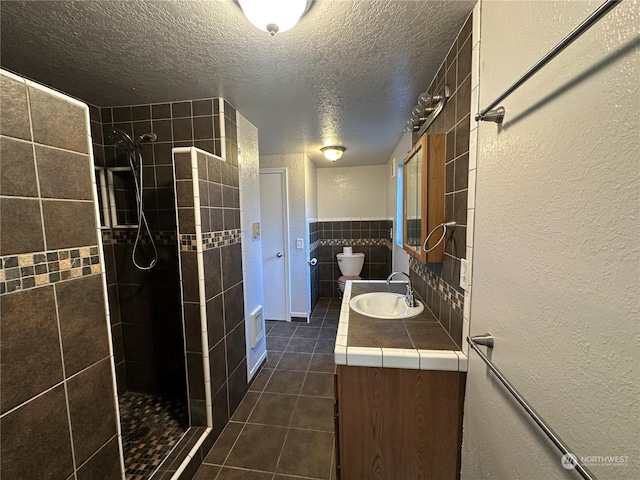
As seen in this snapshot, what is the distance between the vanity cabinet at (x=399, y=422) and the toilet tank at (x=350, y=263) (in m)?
2.80

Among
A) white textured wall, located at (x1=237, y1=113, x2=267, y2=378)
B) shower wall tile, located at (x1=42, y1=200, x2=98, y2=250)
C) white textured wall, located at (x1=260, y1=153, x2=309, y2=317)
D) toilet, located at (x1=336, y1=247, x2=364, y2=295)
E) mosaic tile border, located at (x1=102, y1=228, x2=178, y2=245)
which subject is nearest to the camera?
shower wall tile, located at (x1=42, y1=200, x2=98, y2=250)

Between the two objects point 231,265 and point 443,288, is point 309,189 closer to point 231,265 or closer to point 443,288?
point 231,265

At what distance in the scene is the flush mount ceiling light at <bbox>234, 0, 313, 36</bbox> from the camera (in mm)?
914

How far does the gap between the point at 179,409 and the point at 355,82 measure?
2618mm

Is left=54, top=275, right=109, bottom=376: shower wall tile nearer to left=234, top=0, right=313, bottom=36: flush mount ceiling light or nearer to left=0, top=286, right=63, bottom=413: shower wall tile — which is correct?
left=0, top=286, right=63, bottom=413: shower wall tile

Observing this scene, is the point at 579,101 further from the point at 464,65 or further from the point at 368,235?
the point at 368,235

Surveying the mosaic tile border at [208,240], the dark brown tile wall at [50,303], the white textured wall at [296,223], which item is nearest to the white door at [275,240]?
the white textured wall at [296,223]

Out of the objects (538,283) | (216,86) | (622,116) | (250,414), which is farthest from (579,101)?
(250,414)

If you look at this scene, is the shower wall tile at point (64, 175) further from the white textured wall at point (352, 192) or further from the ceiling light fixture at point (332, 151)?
the white textured wall at point (352, 192)

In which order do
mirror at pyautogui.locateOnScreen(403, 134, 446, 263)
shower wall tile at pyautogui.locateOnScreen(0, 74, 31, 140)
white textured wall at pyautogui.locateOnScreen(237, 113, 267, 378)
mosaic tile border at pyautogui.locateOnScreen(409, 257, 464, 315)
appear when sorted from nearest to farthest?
shower wall tile at pyautogui.locateOnScreen(0, 74, 31, 140) → mosaic tile border at pyautogui.locateOnScreen(409, 257, 464, 315) → mirror at pyautogui.locateOnScreen(403, 134, 446, 263) → white textured wall at pyautogui.locateOnScreen(237, 113, 267, 378)

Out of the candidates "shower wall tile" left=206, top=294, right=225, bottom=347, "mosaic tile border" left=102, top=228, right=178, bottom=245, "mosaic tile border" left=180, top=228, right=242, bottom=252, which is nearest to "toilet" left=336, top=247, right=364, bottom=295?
"mosaic tile border" left=180, top=228, right=242, bottom=252

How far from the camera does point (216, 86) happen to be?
5.29 ft

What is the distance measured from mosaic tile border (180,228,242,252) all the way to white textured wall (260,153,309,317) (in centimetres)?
148

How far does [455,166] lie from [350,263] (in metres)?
2.84
